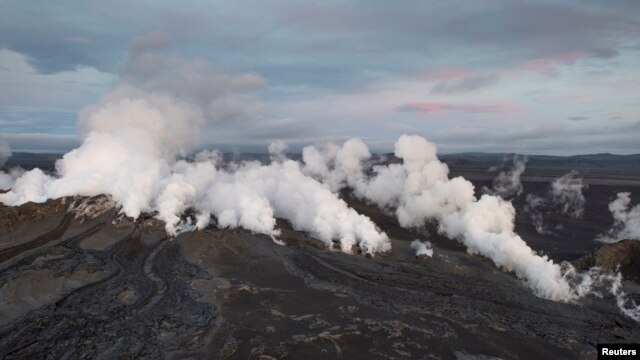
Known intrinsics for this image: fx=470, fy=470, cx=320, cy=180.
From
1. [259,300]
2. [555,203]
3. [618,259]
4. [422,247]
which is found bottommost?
[259,300]

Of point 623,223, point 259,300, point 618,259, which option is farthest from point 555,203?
point 259,300

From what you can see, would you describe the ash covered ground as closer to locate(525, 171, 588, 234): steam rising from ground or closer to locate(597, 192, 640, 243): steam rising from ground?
locate(597, 192, 640, 243): steam rising from ground

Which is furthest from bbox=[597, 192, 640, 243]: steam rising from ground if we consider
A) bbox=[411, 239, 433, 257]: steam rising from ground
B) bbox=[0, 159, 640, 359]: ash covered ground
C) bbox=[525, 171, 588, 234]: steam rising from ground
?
bbox=[411, 239, 433, 257]: steam rising from ground

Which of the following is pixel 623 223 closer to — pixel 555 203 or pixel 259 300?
pixel 555 203

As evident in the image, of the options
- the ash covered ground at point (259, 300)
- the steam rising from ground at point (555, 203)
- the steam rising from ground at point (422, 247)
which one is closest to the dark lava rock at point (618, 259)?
the ash covered ground at point (259, 300)

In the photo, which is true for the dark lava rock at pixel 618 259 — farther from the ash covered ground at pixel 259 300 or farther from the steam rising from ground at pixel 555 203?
the steam rising from ground at pixel 555 203

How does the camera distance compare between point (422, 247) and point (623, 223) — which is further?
point (623, 223)
